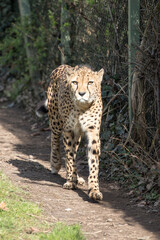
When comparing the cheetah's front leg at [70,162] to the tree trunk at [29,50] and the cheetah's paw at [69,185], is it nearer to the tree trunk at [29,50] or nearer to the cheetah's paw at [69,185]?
the cheetah's paw at [69,185]

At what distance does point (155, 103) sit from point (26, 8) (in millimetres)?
6532

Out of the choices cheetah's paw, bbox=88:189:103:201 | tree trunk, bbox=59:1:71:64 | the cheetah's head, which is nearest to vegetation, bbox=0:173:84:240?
cheetah's paw, bbox=88:189:103:201

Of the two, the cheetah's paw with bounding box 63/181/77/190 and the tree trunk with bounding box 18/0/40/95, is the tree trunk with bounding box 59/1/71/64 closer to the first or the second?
the tree trunk with bounding box 18/0/40/95

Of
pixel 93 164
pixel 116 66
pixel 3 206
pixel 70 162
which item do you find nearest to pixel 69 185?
pixel 70 162

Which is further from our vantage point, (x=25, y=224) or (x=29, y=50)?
(x=29, y=50)

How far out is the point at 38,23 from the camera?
11141mm

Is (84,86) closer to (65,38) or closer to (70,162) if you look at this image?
(70,162)

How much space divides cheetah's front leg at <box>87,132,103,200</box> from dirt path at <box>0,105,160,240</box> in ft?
0.45

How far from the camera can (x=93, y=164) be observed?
5.38 metres

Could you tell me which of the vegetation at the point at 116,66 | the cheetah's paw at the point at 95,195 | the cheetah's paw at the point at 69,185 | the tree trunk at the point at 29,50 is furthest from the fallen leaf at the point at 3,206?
the tree trunk at the point at 29,50

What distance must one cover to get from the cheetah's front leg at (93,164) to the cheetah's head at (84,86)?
1.28 feet

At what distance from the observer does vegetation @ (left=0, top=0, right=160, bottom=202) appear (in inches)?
219

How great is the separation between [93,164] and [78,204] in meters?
0.52

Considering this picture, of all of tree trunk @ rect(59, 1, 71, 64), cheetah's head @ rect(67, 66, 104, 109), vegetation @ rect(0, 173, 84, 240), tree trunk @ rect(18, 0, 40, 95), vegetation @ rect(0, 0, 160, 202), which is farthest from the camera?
tree trunk @ rect(18, 0, 40, 95)
